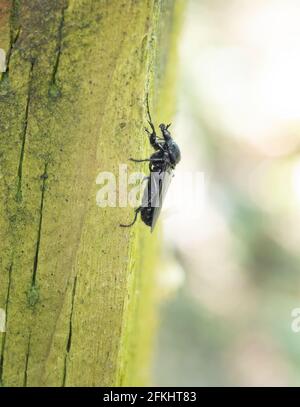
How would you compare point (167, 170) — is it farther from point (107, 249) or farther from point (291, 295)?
point (291, 295)

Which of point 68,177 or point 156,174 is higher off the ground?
point 156,174

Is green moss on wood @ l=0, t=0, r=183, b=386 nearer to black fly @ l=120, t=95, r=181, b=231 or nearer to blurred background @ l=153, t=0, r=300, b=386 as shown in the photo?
black fly @ l=120, t=95, r=181, b=231

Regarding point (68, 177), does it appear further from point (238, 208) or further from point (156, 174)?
point (238, 208)

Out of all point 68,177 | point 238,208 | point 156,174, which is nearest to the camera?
point 68,177

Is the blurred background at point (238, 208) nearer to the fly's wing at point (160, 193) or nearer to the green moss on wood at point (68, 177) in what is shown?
the fly's wing at point (160, 193)

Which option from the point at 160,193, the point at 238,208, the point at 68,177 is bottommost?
the point at 68,177

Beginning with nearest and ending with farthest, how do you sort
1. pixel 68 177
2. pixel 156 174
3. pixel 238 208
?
pixel 68 177, pixel 156 174, pixel 238 208

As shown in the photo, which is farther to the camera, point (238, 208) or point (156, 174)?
point (238, 208)

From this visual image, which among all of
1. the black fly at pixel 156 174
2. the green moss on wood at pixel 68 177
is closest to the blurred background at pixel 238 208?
the black fly at pixel 156 174

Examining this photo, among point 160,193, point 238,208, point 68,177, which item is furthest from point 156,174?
point 238,208
